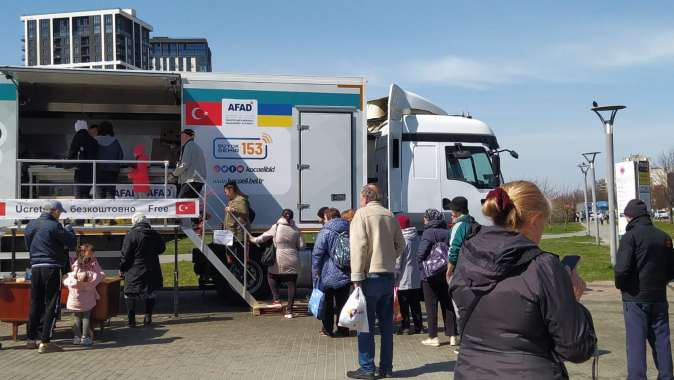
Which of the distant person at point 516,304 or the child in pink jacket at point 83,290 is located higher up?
the distant person at point 516,304

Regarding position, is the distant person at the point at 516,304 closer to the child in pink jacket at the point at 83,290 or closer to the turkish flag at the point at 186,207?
the child in pink jacket at the point at 83,290

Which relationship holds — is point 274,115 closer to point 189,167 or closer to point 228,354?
point 189,167

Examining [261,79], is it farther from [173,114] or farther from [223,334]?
[223,334]

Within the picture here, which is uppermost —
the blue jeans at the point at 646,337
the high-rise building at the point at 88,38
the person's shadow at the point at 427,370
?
the high-rise building at the point at 88,38

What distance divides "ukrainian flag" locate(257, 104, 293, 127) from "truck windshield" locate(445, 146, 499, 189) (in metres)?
3.02

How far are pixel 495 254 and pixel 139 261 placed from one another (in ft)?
26.5

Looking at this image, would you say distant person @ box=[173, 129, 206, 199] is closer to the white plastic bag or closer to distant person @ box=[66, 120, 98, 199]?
distant person @ box=[66, 120, 98, 199]

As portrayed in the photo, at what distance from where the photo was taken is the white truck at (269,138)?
1115cm

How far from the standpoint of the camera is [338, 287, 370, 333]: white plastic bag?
658 centimetres

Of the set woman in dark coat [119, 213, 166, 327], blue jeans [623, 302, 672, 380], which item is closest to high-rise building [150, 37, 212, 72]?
woman in dark coat [119, 213, 166, 327]

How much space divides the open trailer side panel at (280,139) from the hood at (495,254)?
344 inches

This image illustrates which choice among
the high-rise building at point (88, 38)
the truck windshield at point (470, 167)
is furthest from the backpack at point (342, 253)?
the high-rise building at point (88, 38)

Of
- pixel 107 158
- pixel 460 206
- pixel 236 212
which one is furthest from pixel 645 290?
pixel 107 158

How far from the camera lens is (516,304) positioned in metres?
2.62
